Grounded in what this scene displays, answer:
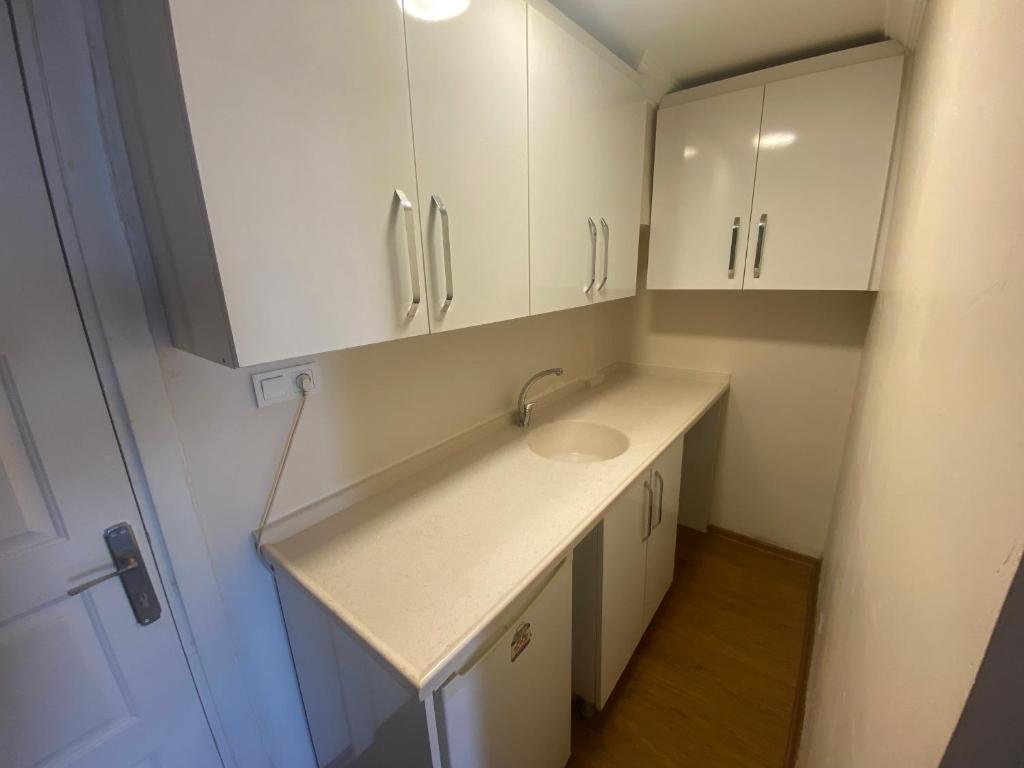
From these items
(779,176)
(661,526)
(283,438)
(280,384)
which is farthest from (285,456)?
(779,176)

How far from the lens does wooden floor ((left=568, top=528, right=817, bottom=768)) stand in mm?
1340

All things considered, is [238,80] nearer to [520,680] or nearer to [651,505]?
[520,680]

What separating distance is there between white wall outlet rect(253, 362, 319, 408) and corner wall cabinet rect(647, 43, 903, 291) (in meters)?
1.61

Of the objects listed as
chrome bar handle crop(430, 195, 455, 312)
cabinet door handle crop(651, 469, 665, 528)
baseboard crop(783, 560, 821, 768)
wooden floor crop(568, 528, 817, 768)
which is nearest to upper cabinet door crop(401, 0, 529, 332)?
chrome bar handle crop(430, 195, 455, 312)

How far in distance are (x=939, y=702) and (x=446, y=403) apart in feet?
3.96

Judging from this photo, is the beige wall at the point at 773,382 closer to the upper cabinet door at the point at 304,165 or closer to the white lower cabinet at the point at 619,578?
the white lower cabinet at the point at 619,578

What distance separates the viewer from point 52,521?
2.34ft

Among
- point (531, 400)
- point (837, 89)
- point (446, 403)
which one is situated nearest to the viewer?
point (446, 403)

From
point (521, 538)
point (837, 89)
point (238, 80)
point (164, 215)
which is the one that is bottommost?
point (521, 538)

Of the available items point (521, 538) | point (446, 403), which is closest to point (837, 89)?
point (446, 403)

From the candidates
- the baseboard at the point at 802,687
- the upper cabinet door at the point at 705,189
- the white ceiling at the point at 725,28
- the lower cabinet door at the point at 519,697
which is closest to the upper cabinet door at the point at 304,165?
the lower cabinet door at the point at 519,697

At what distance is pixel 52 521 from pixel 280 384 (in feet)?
1.38

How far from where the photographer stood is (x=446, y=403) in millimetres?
1381

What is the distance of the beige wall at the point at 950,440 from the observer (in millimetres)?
290
